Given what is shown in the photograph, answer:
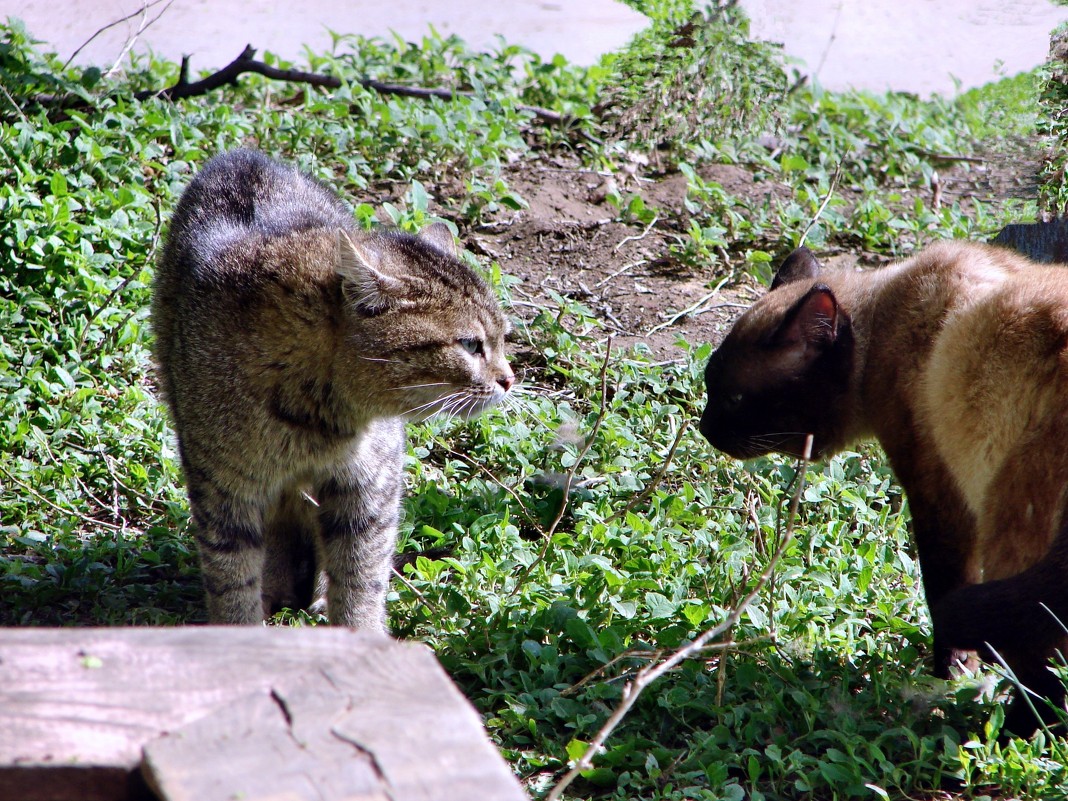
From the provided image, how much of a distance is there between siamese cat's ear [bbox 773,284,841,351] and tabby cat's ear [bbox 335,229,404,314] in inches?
54.9

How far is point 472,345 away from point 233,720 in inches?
91.6

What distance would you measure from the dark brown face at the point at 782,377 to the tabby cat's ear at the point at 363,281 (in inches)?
54.5

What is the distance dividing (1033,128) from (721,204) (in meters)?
1.84

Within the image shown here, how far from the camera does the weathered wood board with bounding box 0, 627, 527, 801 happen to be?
161cm

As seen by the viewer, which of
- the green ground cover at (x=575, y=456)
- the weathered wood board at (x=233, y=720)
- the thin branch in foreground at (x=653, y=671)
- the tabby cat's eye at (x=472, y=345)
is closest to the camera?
the weathered wood board at (x=233, y=720)

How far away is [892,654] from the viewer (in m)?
3.83

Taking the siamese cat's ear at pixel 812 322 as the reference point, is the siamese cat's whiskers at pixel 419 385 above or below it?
below

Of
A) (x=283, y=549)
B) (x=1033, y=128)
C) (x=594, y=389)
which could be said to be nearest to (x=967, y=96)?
(x=1033, y=128)

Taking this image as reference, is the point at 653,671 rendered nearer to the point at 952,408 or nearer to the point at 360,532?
→ the point at 952,408

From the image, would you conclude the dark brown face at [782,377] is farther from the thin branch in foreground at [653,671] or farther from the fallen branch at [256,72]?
the fallen branch at [256,72]

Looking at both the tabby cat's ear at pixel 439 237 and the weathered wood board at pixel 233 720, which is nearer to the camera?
the weathered wood board at pixel 233 720

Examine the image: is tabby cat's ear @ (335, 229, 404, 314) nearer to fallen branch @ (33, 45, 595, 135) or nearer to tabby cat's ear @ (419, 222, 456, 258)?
tabby cat's ear @ (419, 222, 456, 258)

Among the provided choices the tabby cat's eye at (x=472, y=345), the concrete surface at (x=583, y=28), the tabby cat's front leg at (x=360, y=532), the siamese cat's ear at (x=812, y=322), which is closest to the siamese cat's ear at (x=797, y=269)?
the siamese cat's ear at (x=812, y=322)

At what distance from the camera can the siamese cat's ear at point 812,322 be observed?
3951mm
